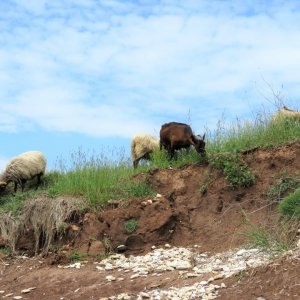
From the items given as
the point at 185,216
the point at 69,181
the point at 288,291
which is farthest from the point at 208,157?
the point at 288,291

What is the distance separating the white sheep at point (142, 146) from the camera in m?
13.9

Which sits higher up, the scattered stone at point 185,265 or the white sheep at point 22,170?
the white sheep at point 22,170

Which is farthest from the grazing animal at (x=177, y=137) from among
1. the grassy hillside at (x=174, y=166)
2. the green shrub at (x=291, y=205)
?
the green shrub at (x=291, y=205)

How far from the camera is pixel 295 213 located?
296 inches

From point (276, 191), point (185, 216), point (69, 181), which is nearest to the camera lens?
point (276, 191)

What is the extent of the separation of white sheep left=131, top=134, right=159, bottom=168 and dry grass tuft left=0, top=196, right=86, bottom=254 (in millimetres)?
3987

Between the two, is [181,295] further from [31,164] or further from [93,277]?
[31,164]

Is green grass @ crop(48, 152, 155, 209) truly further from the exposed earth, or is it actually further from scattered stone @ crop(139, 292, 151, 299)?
scattered stone @ crop(139, 292, 151, 299)

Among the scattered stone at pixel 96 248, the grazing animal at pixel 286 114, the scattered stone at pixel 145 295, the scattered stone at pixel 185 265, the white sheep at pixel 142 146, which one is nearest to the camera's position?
the scattered stone at pixel 185 265

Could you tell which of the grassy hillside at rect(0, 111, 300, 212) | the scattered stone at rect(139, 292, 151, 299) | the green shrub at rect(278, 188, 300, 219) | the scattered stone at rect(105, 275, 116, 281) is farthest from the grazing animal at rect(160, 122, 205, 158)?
the scattered stone at rect(139, 292, 151, 299)

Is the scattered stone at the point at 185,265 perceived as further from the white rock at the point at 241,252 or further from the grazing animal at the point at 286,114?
the grazing animal at the point at 286,114

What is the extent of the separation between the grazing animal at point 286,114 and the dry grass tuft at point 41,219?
4.54 metres

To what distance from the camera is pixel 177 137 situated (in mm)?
11789

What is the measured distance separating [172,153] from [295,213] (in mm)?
4686
